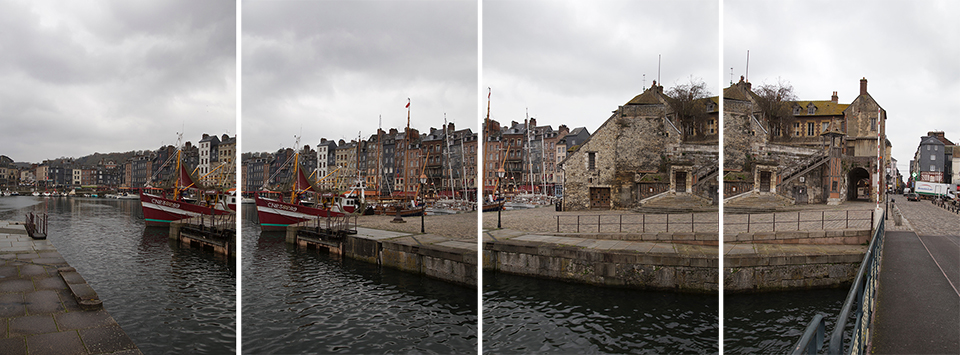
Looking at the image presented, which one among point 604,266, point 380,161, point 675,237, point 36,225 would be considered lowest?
point 604,266

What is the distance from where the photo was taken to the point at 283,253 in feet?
30.4

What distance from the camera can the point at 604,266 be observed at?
7.93m

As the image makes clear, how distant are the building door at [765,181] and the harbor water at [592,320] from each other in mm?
3436

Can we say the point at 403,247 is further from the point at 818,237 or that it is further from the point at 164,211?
the point at 818,237

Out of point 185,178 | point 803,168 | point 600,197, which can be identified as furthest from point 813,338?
point 803,168

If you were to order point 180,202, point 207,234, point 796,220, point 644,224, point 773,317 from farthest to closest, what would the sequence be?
1. point 644,224
2. point 796,220
3. point 773,317
4. point 207,234
5. point 180,202

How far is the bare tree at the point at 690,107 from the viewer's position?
8.96 metres

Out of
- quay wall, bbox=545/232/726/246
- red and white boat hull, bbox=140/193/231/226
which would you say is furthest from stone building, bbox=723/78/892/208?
red and white boat hull, bbox=140/193/231/226

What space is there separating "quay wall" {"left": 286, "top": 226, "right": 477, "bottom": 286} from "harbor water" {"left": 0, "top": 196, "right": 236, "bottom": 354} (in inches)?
133

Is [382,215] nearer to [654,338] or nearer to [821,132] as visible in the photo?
[654,338]

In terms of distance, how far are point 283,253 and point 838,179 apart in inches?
628

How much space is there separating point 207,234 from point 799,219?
494 inches

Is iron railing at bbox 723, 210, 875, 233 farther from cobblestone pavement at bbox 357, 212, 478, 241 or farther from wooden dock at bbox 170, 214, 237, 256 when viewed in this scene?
wooden dock at bbox 170, 214, 237, 256

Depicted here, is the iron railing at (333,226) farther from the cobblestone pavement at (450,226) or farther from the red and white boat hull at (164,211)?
the red and white boat hull at (164,211)
